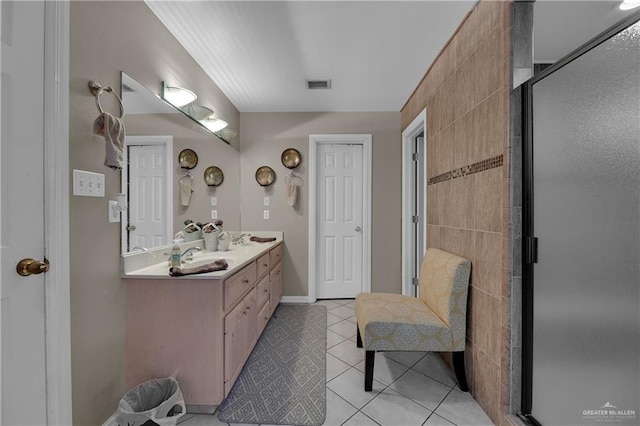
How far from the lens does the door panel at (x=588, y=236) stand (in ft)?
2.84

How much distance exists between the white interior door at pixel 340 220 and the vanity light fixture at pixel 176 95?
Result: 5.67ft

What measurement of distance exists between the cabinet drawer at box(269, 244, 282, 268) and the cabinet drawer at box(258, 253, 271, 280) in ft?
0.41

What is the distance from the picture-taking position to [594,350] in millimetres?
967

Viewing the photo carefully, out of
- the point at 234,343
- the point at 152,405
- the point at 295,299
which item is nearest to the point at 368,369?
the point at 234,343

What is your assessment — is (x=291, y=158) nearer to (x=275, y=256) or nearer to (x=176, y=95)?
(x=275, y=256)

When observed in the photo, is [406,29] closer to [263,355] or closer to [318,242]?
[318,242]

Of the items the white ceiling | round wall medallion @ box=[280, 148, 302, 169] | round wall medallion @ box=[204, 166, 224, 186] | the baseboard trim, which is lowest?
the baseboard trim

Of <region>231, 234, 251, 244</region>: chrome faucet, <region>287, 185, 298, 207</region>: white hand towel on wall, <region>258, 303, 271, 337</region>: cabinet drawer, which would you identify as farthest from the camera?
<region>287, 185, 298, 207</region>: white hand towel on wall

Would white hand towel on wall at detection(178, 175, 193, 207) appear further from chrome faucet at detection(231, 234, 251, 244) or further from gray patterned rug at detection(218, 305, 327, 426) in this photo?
gray patterned rug at detection(218, 305, 327, 426)

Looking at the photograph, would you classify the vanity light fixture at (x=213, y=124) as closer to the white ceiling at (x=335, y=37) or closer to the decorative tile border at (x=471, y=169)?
the white ceiling at (x=335, y=37)

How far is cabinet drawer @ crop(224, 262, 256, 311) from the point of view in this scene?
1.52 metres

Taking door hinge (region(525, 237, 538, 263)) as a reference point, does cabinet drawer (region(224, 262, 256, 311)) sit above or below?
below

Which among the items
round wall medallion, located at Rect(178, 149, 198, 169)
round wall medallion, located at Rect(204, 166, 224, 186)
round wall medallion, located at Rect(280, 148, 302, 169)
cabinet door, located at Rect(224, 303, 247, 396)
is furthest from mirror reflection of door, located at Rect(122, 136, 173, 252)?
round wall medallion, located at Rect(280, 148, 302, 169)

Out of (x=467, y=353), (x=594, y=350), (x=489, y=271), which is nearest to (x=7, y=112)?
(x=489, y=271)
